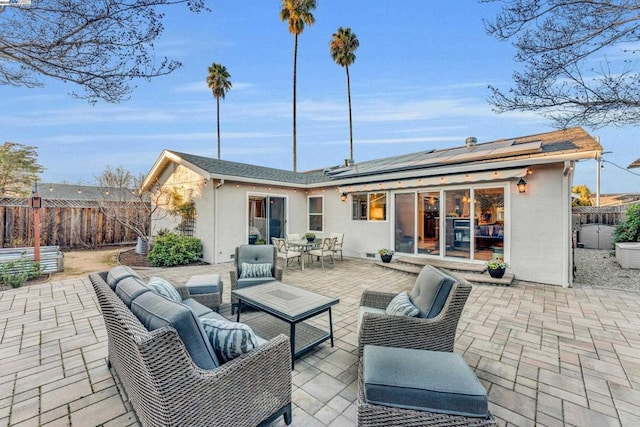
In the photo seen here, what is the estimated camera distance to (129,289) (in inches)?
79.7

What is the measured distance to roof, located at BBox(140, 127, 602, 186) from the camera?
584 centimetres

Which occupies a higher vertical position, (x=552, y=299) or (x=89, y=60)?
(x=89, y=60)

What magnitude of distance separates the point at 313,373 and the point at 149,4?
5.16 meters

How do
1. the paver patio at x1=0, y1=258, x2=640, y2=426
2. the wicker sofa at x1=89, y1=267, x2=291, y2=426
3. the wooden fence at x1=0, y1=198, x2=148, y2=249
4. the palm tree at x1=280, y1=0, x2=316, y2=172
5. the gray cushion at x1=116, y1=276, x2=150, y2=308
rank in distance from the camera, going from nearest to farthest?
the wicker sofa at x1=89, y1=267, x2=291, y2=426 < the gray cushion at x1=116, y1=276, x2=150, y2=308 < the paver patio at x1=0, y1=258, x2=640, y2=426 < the wooden fence at x1=0, y1=198, x2=148, y2=249 < the palm tree at x1=280, y1=0, x2=316, y2=172

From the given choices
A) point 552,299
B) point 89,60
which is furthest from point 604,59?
point 89,60

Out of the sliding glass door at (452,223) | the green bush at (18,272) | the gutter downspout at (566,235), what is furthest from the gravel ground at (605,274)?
the green bush at (18,272)

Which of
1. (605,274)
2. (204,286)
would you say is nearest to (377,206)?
(605,274)

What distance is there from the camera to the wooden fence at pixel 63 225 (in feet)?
29.7

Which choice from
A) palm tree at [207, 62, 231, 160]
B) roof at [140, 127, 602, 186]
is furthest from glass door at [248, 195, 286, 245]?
palm tree at [207, 62, 231, 160]

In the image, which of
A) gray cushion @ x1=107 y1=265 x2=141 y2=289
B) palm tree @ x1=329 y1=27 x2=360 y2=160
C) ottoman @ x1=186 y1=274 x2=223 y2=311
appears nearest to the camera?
gray cushion @ x1=107 y1=265 x2=141 y2=289

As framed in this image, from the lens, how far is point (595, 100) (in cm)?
432

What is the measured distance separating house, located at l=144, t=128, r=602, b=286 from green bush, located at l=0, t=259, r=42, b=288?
381cm

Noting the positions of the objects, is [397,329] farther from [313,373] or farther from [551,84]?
→ [551,84]

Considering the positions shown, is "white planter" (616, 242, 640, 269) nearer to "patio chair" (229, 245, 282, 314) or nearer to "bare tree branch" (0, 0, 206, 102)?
"patio chair" (229, 245, 282, 314)
